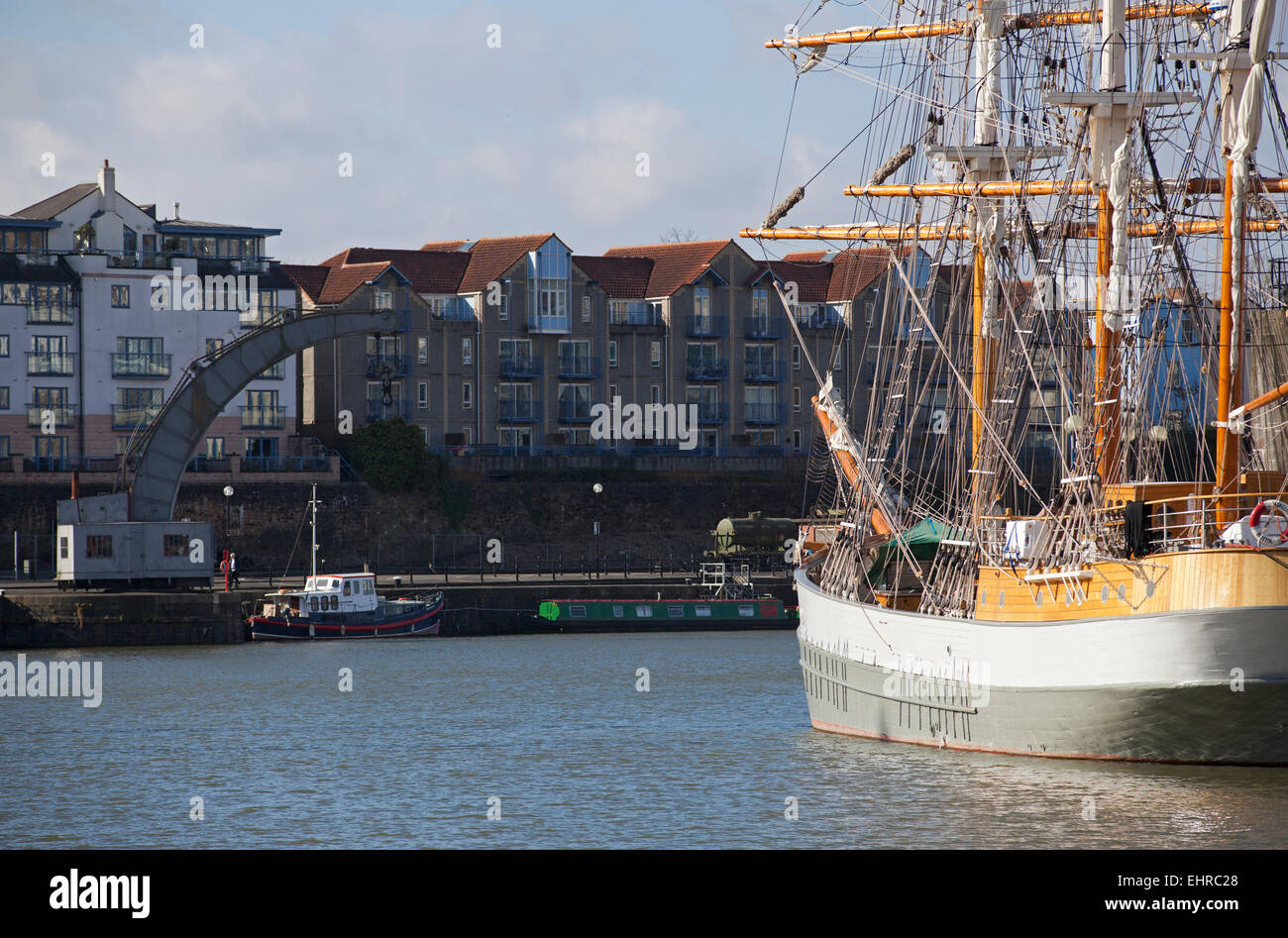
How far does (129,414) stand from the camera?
9038 cm

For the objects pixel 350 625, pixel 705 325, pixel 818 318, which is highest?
pixel 818 318

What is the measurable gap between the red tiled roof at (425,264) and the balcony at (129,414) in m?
16.7

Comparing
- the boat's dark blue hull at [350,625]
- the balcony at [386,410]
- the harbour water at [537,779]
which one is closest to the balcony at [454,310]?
the balcony at [386,410]

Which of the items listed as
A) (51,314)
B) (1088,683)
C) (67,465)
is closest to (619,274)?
(51,314)

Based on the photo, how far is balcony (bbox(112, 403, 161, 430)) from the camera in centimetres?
8994

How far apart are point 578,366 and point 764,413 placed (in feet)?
40.0

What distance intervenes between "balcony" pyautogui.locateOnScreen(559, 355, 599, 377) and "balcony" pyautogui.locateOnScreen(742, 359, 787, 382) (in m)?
9.66

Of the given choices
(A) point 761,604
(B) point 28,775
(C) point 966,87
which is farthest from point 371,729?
(A) point 761,604

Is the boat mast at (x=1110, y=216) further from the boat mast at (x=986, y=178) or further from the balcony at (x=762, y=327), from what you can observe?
the balcony at (x=762, y=327)

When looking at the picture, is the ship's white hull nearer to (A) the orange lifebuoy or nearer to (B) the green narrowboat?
(A) the orange lifebuoy

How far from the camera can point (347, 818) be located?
30094 millimetres

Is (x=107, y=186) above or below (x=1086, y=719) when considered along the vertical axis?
above

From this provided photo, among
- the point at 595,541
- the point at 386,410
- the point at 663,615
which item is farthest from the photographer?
the point at 386,410

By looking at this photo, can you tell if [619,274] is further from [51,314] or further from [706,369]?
[51,314]
